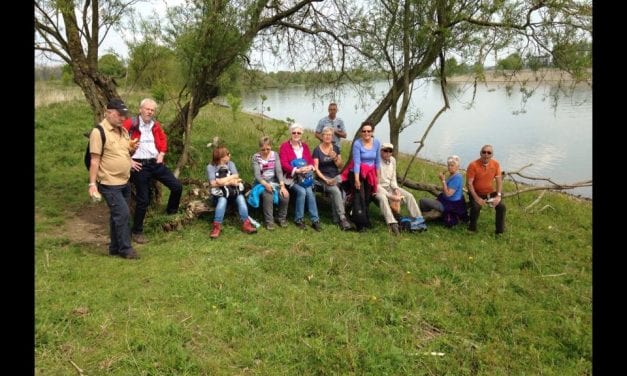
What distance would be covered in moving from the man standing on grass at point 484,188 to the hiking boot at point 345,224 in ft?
5.99

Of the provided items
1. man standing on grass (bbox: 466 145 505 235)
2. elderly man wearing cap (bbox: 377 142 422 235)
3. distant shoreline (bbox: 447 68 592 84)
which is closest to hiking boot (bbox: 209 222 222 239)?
elderly man wearing cap (bbox: 377 142 422 235)

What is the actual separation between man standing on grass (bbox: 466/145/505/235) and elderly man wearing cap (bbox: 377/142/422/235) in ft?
2.71

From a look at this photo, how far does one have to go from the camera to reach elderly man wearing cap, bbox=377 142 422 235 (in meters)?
6.34

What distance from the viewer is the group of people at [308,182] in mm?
5672

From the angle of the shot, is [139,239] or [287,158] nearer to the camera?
[139,239]

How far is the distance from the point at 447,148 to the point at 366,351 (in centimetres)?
1362

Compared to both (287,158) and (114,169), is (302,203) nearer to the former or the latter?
(287,158)

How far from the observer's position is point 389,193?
259 inches

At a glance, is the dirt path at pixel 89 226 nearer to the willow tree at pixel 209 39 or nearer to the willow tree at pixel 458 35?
the willow tree at pixel 209 39

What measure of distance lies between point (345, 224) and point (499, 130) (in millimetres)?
14069

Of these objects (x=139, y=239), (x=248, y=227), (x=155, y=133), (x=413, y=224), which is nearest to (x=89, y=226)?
(x=139, y=239)

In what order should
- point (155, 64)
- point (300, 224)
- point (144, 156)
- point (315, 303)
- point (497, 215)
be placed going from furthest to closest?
point (155, 64), point (497, 215), point (300, 224), point (144, 156), point (315, 303)

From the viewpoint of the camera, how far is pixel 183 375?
3049 millimetres
